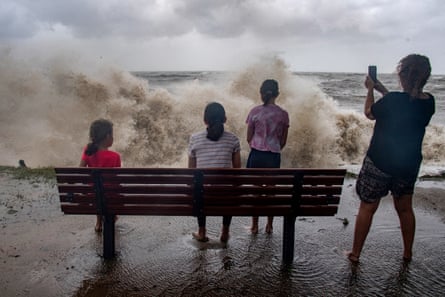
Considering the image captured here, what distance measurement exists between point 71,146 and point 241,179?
8.22 m

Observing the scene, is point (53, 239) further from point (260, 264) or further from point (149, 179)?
point (260, 264)

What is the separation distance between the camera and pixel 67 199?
3596 millimetres

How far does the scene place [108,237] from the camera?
3.73m

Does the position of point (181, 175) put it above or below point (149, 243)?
above

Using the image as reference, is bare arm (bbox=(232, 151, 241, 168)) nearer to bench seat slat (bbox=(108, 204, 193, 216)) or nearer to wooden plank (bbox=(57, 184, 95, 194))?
bench seat slat (bbox=(108, 204, 193, 216))

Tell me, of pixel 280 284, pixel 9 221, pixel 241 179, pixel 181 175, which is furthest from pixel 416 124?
pixel 9 221

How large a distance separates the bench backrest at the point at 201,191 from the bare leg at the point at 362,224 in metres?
0.25

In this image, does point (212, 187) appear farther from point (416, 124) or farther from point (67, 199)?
point (416, 124)

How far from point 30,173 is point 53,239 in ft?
10.5

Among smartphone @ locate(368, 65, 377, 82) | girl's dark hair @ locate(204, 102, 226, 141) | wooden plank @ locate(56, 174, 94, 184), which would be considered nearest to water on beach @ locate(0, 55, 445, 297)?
wooden plank @ locate(56, 174, 94, 184)

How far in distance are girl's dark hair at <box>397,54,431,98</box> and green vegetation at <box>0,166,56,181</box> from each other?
552cm

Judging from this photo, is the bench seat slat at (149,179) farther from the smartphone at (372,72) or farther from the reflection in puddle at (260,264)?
the smartphone at (372,72)

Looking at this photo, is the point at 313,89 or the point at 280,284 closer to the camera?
the point at 280,284

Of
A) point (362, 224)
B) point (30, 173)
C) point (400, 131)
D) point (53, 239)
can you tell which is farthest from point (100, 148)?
point (30, 173)
